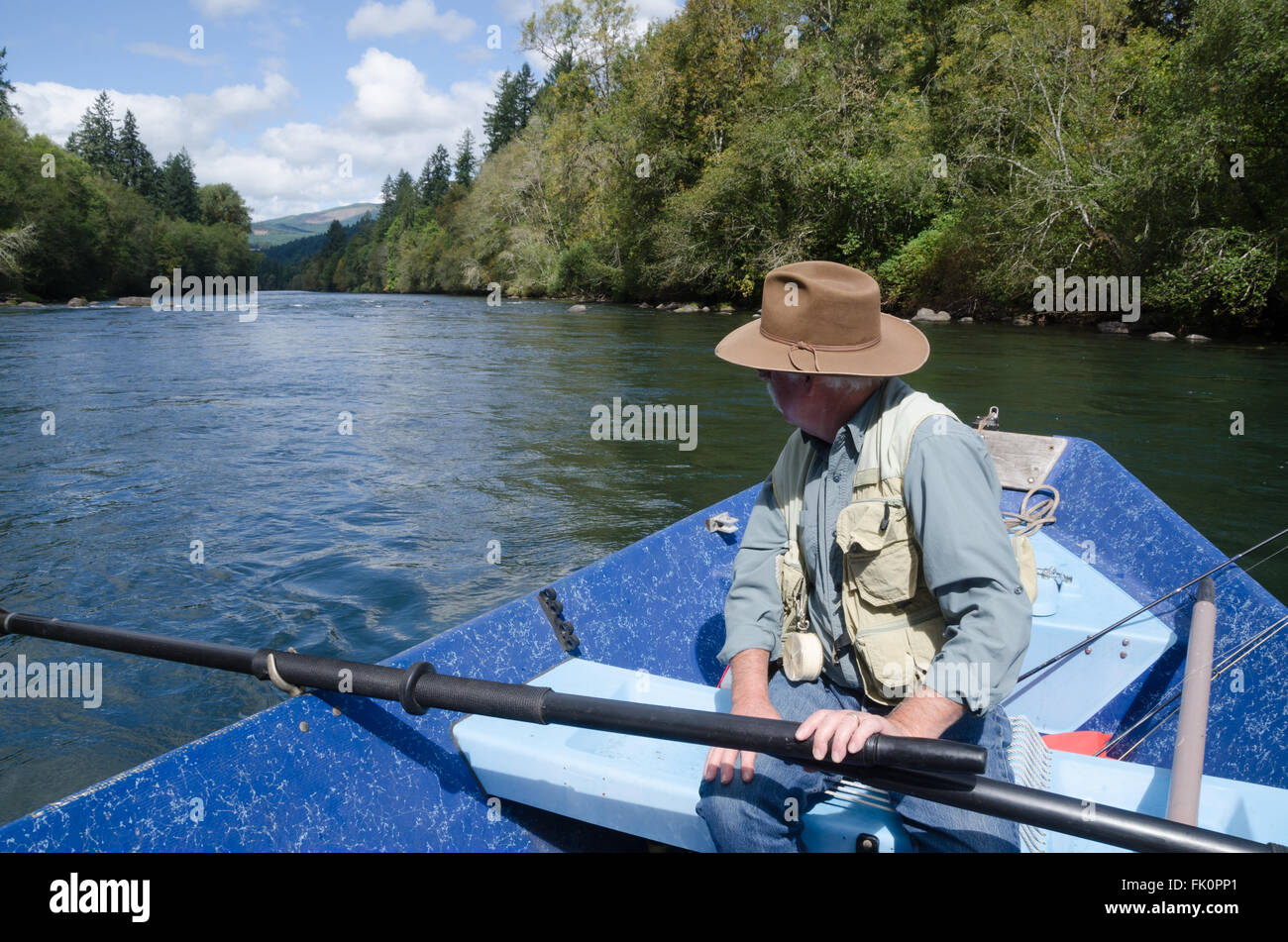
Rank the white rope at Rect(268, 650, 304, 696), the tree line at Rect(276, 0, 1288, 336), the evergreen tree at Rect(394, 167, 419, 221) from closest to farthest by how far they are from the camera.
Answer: the white rope at Rect(268, 650, 304, 696), the tree line at Rect(276, 0, 1288, 336), the evergreen tree at Rect(394, 167, 419, 221)

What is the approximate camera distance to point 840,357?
2277 mm

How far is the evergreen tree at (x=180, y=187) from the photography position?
269ft

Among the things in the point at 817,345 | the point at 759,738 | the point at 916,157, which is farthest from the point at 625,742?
the point at 916,157

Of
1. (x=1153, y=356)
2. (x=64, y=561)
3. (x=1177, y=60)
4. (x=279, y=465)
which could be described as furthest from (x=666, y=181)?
(x=64, y=561)

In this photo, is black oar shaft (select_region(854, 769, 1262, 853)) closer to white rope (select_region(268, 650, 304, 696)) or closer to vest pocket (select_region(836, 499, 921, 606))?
vest pocket (select_region(836, 499, 921, 606))

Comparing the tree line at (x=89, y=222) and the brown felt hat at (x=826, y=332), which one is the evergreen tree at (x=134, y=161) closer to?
the tree line at (x=89, y=222)

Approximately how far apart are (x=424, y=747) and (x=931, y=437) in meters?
1.69

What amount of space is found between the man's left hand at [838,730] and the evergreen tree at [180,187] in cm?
9149

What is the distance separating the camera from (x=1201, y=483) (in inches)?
352

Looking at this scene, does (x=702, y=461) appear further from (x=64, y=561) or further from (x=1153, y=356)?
(x=1153, y=356)

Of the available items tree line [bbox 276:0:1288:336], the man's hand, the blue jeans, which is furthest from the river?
tree line [bbox 276:0:1288:336]

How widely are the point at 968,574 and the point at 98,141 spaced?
9343 cm

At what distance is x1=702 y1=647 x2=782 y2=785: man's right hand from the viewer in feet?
Result: 7.19

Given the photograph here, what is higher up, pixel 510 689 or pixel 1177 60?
pixel 1177 60
